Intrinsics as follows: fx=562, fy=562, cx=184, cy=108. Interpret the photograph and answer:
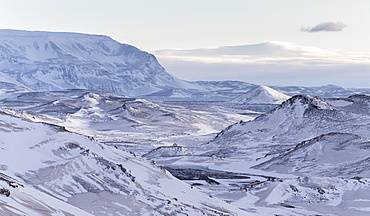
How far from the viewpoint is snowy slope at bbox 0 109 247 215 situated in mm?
36188

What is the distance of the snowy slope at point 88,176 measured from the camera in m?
36.2

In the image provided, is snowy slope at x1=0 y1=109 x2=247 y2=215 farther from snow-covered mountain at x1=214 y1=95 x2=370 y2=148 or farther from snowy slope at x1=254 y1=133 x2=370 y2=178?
snow-covered mountain at x1=214 y1=95 x2=370 y2=148

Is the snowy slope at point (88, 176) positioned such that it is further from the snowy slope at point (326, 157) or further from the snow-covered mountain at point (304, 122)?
the snow-covered mountain at point (304, 122)

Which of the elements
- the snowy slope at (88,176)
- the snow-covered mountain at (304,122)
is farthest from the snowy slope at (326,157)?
the snowy slope at (88,176)

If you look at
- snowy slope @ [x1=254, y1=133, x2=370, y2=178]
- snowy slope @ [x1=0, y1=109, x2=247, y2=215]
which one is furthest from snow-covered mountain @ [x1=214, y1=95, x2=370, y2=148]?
snowy slope @ [x1=0, y1=109, x2=247, y2=215]

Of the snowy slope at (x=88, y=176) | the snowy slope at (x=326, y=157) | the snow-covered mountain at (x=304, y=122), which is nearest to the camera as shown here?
the snowy slope at (x=88, y=176)

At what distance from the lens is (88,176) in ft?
130

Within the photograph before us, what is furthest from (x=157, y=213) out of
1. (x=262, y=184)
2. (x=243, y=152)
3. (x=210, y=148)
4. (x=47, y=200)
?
(x=210, y=148)

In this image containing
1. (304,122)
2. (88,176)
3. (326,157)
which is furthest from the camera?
(304,122)

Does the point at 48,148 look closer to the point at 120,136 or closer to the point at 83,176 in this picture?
the point at 83,176

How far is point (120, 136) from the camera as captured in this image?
18925 cm

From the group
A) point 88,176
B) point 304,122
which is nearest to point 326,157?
point 304,122

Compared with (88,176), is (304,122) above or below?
below

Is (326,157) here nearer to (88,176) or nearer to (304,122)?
(304,122)
